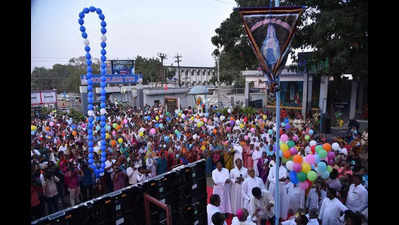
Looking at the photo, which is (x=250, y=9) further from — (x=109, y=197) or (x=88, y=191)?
(x=88, y=191)

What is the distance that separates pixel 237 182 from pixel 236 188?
1.11 ft

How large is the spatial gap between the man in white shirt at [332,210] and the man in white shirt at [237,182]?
1855mm

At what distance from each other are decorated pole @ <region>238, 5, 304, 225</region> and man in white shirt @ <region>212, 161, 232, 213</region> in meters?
2.44

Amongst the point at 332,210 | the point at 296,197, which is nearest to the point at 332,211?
the point at 332,210

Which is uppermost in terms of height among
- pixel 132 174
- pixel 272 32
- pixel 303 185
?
pixel 272 32

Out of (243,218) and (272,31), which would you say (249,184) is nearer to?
(243,218)

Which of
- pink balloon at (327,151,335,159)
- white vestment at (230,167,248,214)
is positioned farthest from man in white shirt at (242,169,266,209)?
pink balloon at (327,151,335,159)

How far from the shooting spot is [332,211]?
462 cm

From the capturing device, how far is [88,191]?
22.3 ft

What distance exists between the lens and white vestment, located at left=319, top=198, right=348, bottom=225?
459 cm

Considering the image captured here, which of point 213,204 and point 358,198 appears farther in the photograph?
point 358,198

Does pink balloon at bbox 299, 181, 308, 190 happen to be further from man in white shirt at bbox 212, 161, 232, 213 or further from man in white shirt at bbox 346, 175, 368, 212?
man in white shirt at bbox 212, 161, 232, 213
